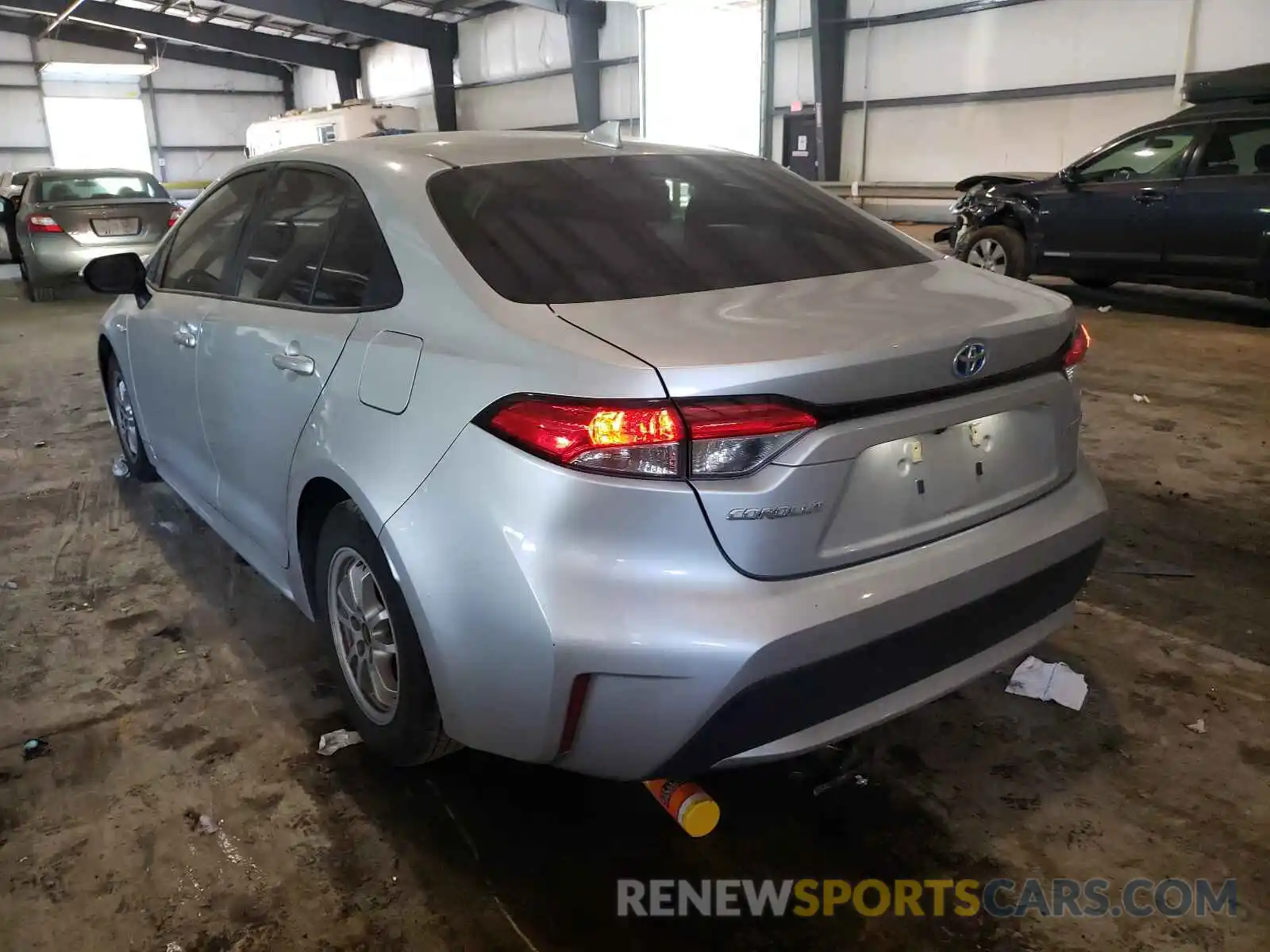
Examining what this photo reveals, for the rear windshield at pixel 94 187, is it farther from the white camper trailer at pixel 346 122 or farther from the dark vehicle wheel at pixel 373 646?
the dark vehicle wheel at pixel 373 646

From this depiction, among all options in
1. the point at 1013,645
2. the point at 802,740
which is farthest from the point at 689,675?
the point at 1013,645

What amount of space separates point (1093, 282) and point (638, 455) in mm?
8801

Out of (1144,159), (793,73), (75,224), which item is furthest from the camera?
(793,73)

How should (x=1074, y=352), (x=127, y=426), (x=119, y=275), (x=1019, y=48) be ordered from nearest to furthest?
(x=1074, y=352), (x=119, y=275), (x=127, y=426), (x=1019, y=48)

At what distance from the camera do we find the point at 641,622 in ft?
4.94

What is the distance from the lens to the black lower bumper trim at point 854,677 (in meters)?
1.56

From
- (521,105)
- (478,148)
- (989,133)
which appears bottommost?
(478,148)

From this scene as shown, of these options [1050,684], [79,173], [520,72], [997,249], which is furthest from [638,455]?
[520,72]

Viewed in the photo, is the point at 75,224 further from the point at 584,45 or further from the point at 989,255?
the point at 584,45

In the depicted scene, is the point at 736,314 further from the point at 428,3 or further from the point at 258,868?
the point at 428,3

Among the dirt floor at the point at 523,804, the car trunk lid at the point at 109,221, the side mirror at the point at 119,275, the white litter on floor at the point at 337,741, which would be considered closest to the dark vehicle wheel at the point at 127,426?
the side mirror at the point at 119,275

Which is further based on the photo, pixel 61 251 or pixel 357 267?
pixel 61 251

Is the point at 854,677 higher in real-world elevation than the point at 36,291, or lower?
higher

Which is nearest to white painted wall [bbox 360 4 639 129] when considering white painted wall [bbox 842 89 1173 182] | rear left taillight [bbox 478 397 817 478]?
white painted wall [bbox 842 89 1173 182]
